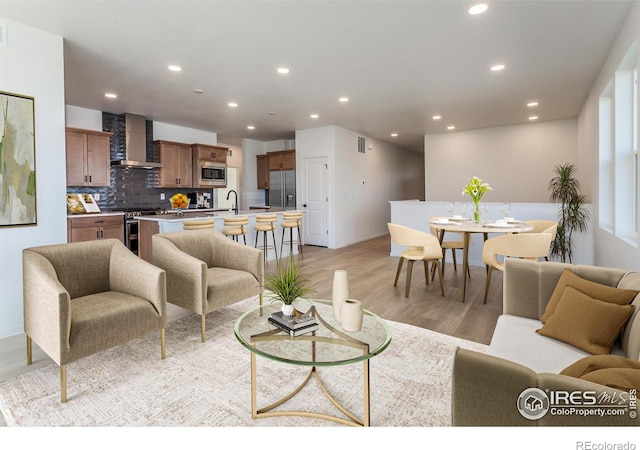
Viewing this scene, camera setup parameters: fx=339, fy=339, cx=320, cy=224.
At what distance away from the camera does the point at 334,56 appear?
373 cm

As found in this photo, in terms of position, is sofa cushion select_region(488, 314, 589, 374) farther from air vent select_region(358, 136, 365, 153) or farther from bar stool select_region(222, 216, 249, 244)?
air vent select_region(358, 136, 365, 153)

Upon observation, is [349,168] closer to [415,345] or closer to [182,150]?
[182,150]

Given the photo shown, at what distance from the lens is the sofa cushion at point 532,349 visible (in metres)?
1.56

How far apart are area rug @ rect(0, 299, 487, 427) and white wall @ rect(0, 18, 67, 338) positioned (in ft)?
4.02

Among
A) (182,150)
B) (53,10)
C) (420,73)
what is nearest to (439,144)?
(420,73)

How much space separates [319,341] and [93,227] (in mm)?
5157

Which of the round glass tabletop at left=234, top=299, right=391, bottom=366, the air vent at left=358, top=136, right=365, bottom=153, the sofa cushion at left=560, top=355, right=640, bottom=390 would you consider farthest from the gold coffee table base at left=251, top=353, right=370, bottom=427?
the air vent at left=358, top=136, right=365, bottom=153

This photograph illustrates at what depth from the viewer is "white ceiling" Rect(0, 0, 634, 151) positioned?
9.30 ft

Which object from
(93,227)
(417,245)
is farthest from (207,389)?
(93,227)

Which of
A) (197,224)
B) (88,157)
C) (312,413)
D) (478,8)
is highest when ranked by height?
(478,8)

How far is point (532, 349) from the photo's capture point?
169 centimetres

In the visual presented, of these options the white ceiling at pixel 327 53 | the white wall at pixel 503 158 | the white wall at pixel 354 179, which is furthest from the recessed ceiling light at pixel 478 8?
the white wall at pixel 503 158

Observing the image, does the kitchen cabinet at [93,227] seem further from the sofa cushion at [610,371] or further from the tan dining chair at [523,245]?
the sofa cushion at [610,371]

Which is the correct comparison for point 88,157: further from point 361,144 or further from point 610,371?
point 610,371
